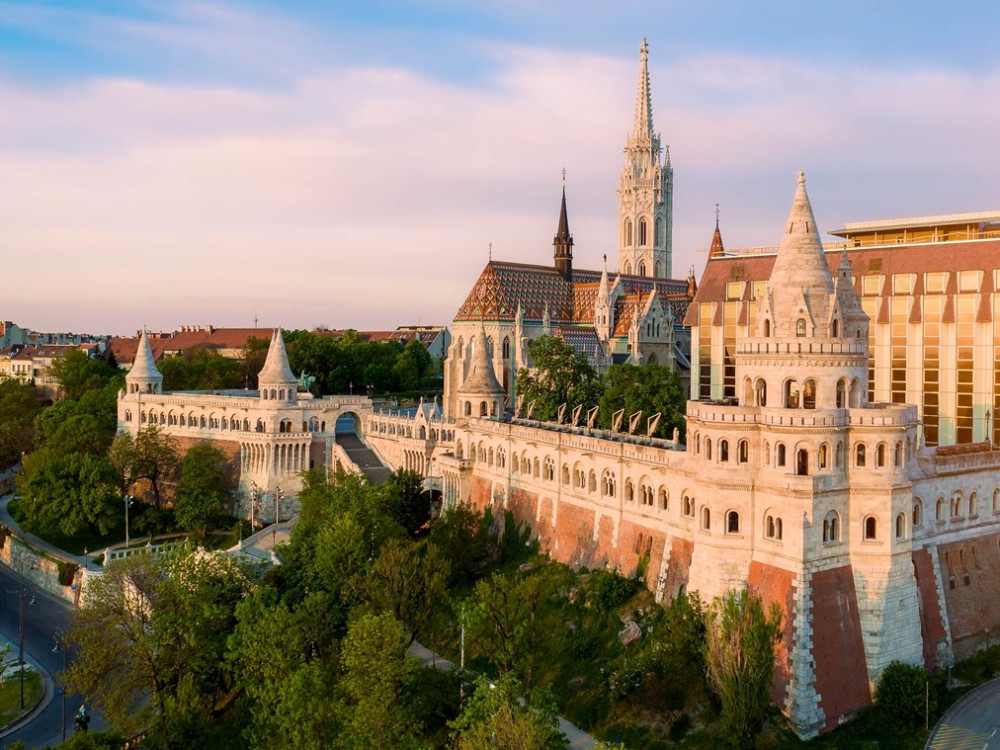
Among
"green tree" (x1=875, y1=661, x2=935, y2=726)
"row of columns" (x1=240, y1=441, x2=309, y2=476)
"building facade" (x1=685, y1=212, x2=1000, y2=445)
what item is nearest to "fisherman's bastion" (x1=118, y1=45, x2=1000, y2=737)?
"green tree" (x1=875, y1=661, x2=935, y2=726)

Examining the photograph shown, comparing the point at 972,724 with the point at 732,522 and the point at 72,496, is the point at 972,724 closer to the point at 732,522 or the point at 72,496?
the point at 732,522

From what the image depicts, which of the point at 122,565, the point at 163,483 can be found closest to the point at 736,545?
the point at 122,565

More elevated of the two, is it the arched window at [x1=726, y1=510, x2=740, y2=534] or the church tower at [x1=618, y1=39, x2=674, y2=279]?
the church tower at [x1=618, y1=39, x2=674, y2=279]

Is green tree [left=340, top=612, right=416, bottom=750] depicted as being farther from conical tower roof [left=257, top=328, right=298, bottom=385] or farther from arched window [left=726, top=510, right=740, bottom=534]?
conical tower roof [left=257, top=328, right=298, bottom=385]

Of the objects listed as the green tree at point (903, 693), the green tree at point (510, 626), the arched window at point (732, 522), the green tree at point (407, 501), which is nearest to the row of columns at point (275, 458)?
the green tree at point (407, 501)

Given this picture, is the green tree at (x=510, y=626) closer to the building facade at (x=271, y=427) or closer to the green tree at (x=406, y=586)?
the green tree at (x=406, y=586)
